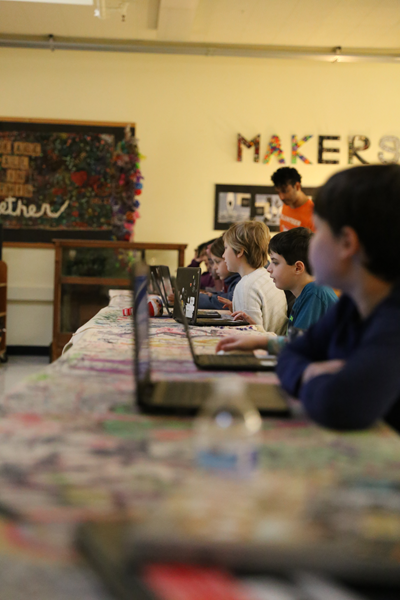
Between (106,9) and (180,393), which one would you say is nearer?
(180,393)

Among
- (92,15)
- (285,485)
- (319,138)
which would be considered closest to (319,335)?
(285,485)

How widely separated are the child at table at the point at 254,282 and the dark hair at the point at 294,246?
1.06ft

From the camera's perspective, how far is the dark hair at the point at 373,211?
3.16ft

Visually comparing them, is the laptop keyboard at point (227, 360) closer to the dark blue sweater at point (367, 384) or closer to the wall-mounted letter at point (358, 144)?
the dark blue sweater at point (367, 384)

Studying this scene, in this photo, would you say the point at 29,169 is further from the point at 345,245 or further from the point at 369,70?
the point at 345,245

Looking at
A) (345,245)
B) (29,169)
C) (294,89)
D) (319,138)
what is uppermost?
(294,89)

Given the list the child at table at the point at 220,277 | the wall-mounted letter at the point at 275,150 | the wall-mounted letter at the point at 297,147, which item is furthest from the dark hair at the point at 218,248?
the wall-mounted letter at the point at 297,147

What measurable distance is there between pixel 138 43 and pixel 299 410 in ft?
16.9

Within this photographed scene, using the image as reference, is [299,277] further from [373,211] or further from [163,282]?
[373,211]

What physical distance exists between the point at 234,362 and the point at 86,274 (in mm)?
3915

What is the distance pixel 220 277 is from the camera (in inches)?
157

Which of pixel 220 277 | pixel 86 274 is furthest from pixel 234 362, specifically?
pixel 86 274

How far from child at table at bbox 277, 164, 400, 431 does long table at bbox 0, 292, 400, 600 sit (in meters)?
0.06

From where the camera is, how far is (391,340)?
0.89 m
